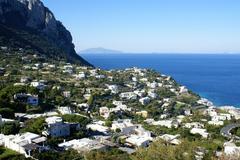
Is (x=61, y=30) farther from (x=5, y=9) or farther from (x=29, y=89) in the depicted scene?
(x=29, y=89)

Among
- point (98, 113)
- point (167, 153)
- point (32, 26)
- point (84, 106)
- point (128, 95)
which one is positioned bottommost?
point (128, 95)

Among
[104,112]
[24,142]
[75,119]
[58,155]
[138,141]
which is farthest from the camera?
[104,112]

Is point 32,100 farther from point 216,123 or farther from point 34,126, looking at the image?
point 216,123

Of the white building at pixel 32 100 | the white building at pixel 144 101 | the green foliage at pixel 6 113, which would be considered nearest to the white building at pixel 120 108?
the white building at pixel 144 101

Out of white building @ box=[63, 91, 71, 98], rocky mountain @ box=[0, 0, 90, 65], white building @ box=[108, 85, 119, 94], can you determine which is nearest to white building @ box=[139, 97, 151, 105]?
white building @ box=[108, 85, 119, 94]

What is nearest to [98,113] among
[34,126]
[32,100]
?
[32,100]

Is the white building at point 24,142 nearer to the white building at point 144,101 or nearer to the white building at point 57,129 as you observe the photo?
the white building at point 57,129
